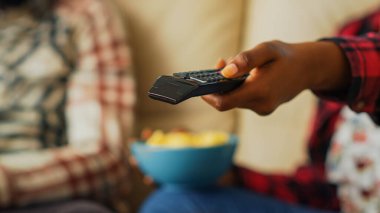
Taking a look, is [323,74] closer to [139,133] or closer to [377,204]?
[377,204]

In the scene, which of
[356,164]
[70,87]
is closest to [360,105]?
[356,164]

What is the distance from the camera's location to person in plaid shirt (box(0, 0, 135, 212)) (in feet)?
3.32

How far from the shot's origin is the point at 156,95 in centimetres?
37

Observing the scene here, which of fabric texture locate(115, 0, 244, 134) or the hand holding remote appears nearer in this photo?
the hand holding remote

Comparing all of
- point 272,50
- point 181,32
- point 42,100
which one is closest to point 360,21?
point 181,32

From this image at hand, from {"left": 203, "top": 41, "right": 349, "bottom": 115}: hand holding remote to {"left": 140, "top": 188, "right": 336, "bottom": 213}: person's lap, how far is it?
1.03ft

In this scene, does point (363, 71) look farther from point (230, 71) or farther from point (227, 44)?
point (227, 44)

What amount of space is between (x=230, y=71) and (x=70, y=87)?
2.59 feet

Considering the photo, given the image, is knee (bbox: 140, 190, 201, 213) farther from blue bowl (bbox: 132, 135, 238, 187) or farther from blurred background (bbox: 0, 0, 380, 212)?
blurred background (bbox: 0, 0, 380, 212)

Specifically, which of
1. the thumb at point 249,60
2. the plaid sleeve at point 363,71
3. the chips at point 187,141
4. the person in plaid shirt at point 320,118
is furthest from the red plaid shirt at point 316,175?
the thumb at point 249,60

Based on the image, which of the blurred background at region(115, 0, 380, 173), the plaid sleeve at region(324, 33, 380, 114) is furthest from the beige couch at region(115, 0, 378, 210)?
the plaid sleeve at region(324, 33, 380, 114)

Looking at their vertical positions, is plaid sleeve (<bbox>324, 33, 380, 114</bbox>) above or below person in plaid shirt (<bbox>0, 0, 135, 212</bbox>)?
above

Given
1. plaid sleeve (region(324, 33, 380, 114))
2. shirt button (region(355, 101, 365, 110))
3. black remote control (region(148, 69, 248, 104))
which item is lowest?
shirt button (region(355, 101, 365, 110))

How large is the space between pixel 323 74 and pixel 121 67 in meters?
0.72
